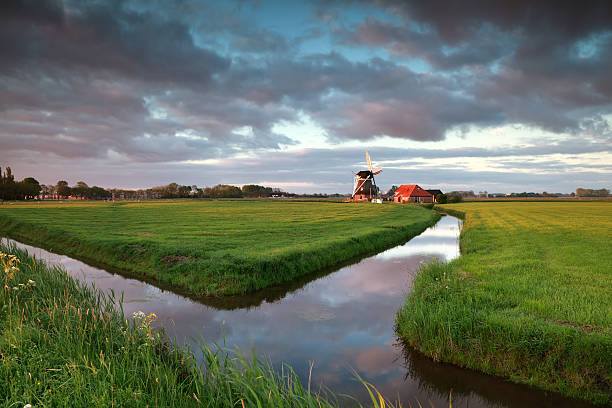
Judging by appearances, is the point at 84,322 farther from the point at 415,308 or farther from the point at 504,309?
the point at 504,309

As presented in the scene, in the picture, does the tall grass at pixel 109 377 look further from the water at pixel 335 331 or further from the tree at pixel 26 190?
the tree at pixel 26 190

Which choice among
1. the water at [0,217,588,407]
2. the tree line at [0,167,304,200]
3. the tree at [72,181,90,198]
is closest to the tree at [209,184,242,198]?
the tree line at [0,167,304,200]

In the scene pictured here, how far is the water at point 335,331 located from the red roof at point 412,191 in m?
104

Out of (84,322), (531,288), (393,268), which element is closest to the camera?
(84,322)

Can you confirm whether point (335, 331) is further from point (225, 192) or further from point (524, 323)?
point (225, 192)

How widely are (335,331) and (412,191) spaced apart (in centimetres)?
11380

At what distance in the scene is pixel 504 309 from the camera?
840 cm

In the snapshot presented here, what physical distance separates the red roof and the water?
341 ft

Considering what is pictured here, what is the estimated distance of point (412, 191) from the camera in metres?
116

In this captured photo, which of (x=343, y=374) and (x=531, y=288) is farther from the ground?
(x=531, y=288)

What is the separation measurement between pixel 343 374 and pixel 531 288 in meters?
7.14

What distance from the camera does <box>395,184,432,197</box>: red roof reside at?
11474 cm

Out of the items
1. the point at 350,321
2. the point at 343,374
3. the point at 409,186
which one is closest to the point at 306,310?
the point at 350,321

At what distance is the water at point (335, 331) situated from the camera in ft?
21.8
